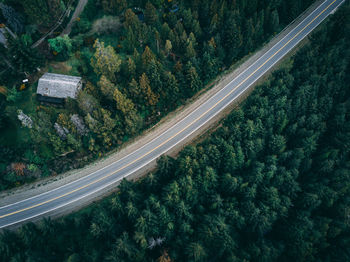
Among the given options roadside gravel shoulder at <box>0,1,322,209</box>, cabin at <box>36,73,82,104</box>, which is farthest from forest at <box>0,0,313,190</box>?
cabin at <box>36,73,82,104</box>

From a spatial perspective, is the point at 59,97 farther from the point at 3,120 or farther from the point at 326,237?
the point at 326,237

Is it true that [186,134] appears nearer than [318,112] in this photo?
No

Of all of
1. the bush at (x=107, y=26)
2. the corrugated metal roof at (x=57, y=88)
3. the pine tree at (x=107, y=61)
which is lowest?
the corrugated metal roof at (x=57, y=88)

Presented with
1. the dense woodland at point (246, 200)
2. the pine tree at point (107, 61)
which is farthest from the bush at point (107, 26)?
the dense woodland at point (246, 200)


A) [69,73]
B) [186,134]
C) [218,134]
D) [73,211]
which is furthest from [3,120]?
[218,134]

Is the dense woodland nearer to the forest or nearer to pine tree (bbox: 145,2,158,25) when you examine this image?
the forest

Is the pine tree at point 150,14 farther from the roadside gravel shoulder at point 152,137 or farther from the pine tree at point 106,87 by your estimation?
the roadside gravel shoulder at point 152,137

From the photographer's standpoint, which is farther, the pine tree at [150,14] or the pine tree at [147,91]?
the pine tree at [150,14]

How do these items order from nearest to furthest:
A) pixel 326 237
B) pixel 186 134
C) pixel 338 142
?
pixel 326 237 → pixel 338 142 → pixel 186 134
